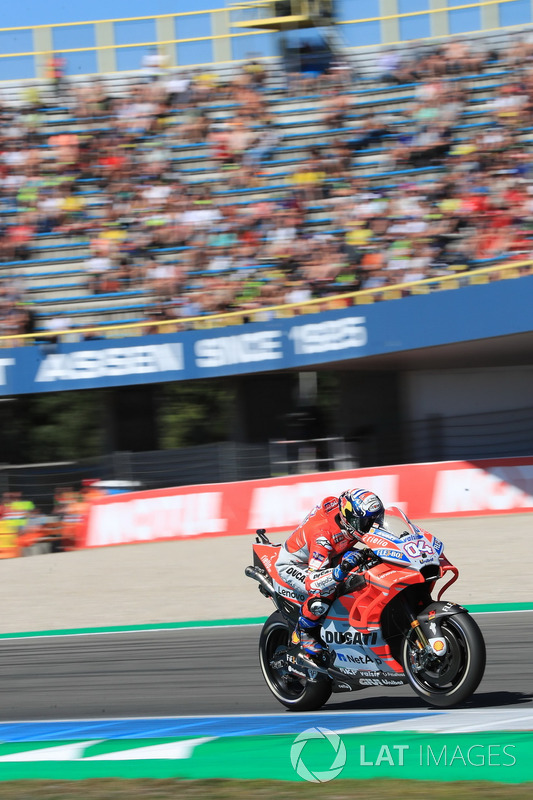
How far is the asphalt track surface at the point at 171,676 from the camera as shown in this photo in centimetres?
607

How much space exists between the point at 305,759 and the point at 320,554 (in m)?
1.20

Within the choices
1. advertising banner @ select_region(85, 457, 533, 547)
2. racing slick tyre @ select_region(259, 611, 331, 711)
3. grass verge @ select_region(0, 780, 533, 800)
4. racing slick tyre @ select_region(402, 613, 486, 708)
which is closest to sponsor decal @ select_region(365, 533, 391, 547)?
racing slick tyre @ select_region(402, 613, 486, 708)

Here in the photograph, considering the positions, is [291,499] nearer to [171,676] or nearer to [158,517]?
[158,517]

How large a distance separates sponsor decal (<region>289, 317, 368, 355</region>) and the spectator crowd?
0.57 meters

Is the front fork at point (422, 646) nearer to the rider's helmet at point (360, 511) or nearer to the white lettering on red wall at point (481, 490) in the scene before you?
the rider's helmet at point (360, 511)

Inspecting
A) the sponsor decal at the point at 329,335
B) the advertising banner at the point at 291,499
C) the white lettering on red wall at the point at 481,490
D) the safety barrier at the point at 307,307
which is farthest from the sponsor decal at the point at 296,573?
the sponsor decal at the point at 329,335

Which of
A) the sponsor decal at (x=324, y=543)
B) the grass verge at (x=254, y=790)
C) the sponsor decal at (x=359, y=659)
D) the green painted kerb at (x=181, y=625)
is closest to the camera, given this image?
the grass verge at (x=254, y=790)

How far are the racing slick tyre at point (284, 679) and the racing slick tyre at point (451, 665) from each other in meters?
0.72

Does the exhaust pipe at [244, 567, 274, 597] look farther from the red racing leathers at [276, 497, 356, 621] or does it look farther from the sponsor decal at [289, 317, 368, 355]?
the sponsor decal at [289, 317, 368, 355]

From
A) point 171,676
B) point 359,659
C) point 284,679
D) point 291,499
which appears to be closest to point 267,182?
point 291,499

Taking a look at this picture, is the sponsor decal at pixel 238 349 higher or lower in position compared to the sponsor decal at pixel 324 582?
higher

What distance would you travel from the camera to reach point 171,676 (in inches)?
289

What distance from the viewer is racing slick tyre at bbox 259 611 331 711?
573 cm

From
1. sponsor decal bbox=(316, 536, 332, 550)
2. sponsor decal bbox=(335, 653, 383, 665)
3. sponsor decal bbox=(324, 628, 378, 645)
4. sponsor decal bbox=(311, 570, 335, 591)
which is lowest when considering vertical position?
sponsor decal bbox=(335, 653, 383, 665)
